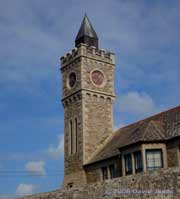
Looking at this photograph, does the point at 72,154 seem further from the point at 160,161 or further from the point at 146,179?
the point at 146,179

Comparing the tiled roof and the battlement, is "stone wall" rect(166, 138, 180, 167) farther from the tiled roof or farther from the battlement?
the battlement

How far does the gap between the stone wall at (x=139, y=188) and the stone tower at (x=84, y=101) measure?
45.8 feet

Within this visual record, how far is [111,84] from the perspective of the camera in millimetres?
45688

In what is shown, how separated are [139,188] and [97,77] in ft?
75.4

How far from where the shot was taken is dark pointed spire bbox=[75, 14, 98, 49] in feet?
153

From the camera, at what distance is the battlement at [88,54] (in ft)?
146

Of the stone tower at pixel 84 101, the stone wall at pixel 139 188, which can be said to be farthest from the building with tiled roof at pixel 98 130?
the stone wall at pixel 139 188

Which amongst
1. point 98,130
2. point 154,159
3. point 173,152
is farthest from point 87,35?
point 173,152

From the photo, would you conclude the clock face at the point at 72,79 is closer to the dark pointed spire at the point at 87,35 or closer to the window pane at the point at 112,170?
the dark pointed spire at the point at 87,35

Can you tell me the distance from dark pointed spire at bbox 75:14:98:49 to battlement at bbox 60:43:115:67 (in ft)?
4.94

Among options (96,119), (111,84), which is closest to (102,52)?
(111,84)

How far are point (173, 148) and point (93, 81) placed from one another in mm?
14749

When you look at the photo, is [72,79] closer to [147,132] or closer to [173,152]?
[147,132]

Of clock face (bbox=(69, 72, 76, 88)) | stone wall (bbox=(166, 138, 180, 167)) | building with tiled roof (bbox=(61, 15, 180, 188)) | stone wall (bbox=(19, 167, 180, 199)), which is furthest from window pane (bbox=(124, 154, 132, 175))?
clock face (bbox=(69, 72, 76, 88))
